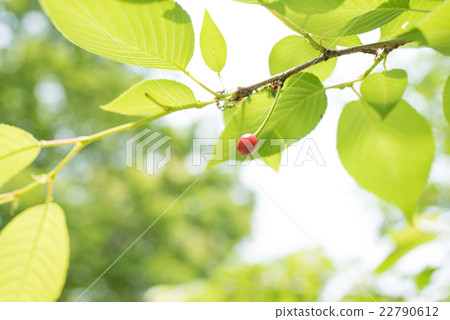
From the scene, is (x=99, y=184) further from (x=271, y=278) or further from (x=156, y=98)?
(x=156, y=98)

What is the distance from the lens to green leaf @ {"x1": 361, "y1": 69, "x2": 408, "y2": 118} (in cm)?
29

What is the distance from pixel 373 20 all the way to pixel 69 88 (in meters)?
6.79

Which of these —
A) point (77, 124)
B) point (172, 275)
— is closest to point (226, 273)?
point (172, 275)

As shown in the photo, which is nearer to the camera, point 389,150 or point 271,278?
point 389,150

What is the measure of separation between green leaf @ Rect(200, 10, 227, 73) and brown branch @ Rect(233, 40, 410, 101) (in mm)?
44

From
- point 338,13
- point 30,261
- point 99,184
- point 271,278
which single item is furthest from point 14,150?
point 99,184

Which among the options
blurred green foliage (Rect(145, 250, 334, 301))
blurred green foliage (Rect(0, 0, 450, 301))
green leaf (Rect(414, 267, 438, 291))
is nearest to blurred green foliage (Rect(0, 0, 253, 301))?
blurred green foliage (Rect(0, 0, 450, 301))

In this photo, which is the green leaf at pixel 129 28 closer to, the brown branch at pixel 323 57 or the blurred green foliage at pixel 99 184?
the brown branch at pixel 323 57

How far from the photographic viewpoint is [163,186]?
739 cm

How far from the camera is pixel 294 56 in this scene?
374 mm

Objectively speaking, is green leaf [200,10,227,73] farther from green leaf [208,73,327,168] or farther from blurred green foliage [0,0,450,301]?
blurred green foliage [0,0,450,301]

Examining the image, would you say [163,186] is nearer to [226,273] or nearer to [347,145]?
[226,273]

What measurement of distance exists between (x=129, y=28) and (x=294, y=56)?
0.54ft
